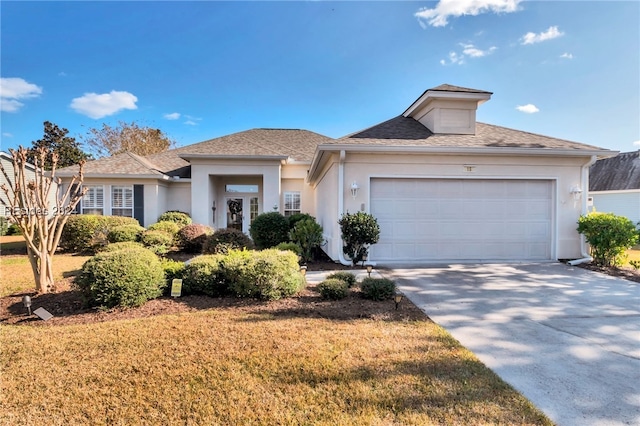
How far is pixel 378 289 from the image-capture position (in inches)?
196

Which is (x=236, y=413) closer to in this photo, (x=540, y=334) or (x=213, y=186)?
(x=540, y=334)

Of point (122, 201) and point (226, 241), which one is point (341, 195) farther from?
point (122, 201)

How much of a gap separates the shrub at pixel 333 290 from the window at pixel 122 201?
42.2 feet

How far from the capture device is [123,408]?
2.39 meters

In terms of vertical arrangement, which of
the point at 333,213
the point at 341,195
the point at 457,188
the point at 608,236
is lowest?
the point at 608,236

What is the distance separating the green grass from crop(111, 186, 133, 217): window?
11.5m

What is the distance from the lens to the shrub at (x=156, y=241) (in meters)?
10.1

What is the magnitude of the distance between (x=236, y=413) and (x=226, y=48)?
13.8 meters

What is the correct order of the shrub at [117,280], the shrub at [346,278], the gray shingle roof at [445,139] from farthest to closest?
the gray shingle roof at [445,139], the shrub at [346,278], the shrub at [117,280]

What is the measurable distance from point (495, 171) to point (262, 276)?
7.63 metres

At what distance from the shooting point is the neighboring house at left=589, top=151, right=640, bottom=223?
2034 cm

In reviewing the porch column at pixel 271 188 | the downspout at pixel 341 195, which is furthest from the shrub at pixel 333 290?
the porch column at pixel 271 188

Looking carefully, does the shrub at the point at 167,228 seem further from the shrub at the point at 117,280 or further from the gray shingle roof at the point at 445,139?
the gray shingle roof at the point at 445,139

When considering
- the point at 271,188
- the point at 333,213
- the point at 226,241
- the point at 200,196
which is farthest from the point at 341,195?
the point at 200,196
